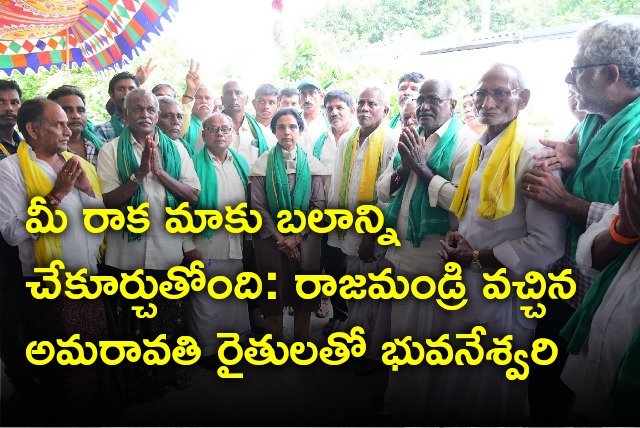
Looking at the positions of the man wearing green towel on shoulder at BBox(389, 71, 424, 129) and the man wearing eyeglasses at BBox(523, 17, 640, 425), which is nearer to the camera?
the man wearing eyeglasses at BBox(523, 17, 640, 425)

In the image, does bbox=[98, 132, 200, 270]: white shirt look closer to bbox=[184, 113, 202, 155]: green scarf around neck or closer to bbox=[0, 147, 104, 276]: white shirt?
bbox=[0, 147, 104, 276]: white shirt

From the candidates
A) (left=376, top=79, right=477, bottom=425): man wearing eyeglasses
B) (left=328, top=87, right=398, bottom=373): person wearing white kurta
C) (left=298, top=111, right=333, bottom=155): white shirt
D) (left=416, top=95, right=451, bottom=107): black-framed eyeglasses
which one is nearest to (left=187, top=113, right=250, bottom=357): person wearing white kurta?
(left=328, top=87, right=398, bottom=373): person wearing white kurta

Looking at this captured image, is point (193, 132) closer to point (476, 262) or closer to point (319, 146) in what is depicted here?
point (319, 146)

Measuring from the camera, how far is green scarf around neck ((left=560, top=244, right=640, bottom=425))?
1229 mm

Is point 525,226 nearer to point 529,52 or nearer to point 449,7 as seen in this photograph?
point 529,52

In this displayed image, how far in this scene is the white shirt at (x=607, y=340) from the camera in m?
1.35

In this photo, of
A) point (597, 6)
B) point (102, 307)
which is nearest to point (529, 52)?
point (597, 6)

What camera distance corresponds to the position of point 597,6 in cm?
677

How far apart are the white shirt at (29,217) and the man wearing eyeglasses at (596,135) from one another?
2131 mm

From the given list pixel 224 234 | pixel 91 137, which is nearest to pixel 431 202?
pixel 224 234

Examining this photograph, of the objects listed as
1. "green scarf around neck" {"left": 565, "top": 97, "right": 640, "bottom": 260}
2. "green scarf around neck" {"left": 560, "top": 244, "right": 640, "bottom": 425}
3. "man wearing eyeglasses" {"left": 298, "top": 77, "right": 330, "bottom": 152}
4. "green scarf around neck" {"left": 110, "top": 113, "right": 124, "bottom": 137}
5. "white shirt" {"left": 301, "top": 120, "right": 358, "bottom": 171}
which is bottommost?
"green scarf around neck" {"left": 560, "top": 244, "right": 640, "bottom": 425}

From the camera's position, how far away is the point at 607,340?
4.57 feet

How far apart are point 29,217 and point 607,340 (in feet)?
8.07

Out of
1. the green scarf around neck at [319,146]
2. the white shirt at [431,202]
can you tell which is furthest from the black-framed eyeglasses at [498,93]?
the green scarf around neck at [319,146]
